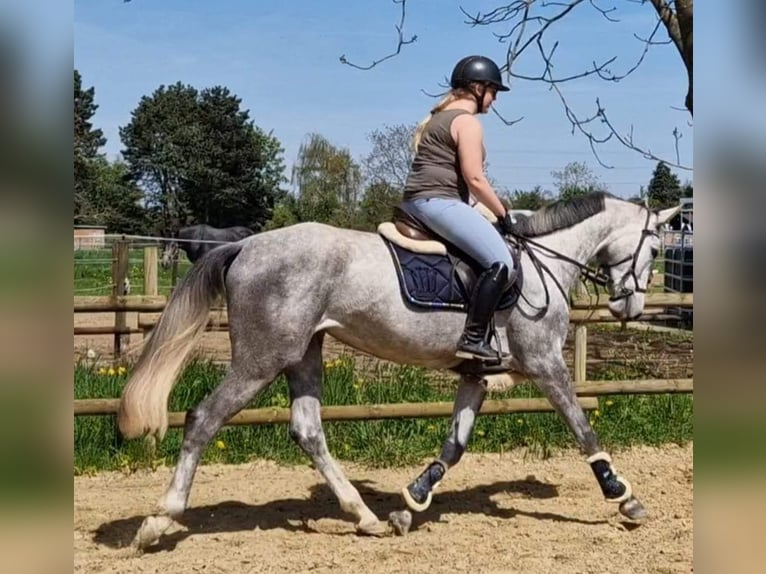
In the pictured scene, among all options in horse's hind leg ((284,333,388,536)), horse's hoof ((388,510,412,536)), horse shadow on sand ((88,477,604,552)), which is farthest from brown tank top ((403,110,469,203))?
horse shadow on sand ((88,477,604,552))

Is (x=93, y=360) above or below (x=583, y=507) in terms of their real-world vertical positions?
above

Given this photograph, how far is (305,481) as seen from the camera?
5691 mm

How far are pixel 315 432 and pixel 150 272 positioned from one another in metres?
3.53

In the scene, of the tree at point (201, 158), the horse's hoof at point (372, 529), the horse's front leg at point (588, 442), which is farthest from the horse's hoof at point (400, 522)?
the tree at point (201, 158)

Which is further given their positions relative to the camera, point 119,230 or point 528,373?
point 119,230

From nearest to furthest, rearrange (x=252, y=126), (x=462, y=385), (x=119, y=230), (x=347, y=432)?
1. (x=462, y=385)
2. (x=347, y=432)
3. (x=119, y=230)
4. (x=252, y=126)

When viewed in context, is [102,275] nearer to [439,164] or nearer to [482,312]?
[439,164]

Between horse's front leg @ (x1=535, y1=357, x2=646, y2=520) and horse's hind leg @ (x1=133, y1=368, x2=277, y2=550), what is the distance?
5.22 feet

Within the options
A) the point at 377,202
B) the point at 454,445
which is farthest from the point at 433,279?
the point at 377,202

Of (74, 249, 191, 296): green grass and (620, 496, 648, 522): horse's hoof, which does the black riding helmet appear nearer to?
(620, 496, 648, 522): horse's hoof

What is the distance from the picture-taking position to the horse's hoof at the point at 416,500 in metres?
4.56
